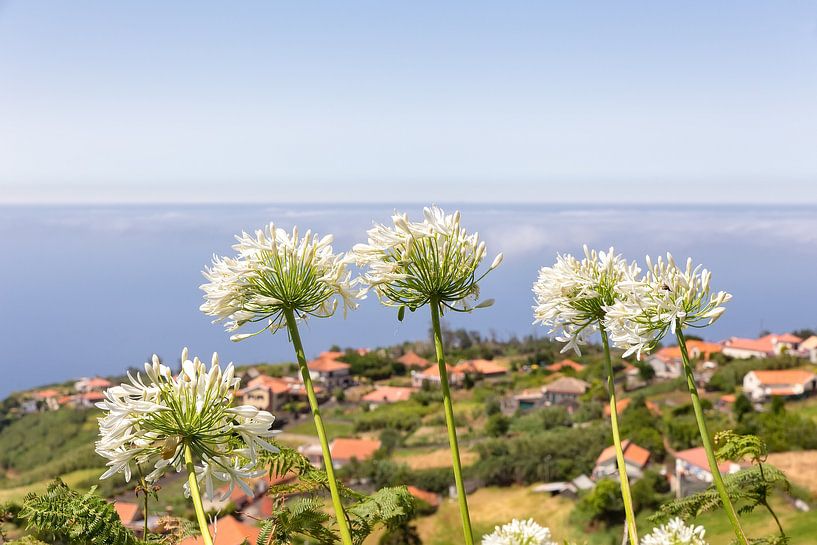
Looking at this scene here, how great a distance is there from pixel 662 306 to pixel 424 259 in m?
0.95

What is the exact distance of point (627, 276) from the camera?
3.02m

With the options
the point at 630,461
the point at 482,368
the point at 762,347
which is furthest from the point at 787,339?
the point at 630,461

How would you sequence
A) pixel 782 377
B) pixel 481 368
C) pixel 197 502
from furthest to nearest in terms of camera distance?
pixel 481 368 → pixel 782 377 → pixel 197 502

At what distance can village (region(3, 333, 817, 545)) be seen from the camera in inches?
2145

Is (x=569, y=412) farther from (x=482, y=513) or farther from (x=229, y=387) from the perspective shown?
(x=229, y=387)

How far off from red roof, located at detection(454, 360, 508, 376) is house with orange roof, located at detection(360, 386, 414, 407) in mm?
9022

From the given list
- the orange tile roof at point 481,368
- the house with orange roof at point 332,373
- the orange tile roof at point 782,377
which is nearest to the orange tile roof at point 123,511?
the orange tile roof at point 782,377

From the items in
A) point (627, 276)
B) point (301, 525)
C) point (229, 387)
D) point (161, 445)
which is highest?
point (627, 276)

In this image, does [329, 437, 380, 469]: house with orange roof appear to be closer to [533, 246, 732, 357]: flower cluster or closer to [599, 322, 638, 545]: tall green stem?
[533, 246, 732, 357]: flower cluster

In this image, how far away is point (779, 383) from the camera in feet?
233

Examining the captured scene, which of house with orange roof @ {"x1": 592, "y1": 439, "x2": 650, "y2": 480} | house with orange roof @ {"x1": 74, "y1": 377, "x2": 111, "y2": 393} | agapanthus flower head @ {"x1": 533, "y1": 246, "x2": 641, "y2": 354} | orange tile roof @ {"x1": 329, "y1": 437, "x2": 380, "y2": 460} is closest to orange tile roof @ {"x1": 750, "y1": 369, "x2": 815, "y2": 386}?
house with orange roof @ {"x1": 592, "y1": 439, "x2": 650, "y2": 480}

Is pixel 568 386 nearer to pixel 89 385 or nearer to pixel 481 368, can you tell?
pixel 481 368

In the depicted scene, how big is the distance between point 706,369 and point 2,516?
90.6 m

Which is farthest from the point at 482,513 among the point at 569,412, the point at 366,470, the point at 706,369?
the point at 706,369
